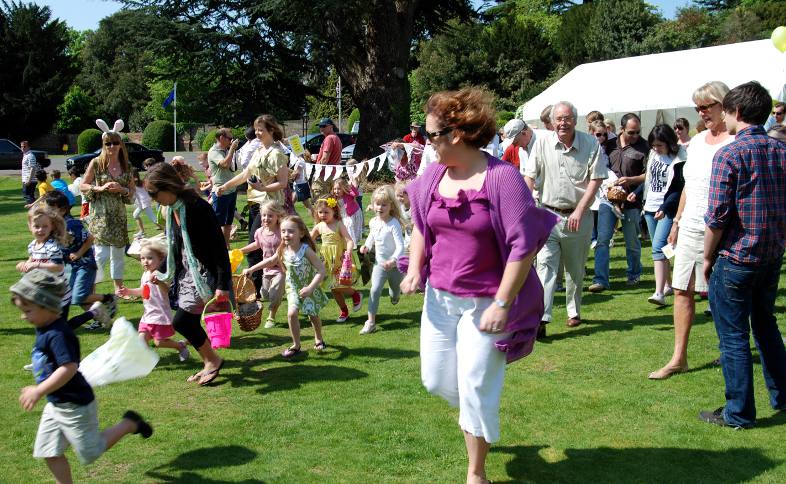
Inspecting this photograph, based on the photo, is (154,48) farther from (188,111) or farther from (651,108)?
(188,111)

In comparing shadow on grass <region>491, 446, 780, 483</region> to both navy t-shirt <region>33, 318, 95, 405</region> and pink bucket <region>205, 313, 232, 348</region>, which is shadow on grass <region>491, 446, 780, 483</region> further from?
pink bucket <region>205, 313, 232, 348</region>

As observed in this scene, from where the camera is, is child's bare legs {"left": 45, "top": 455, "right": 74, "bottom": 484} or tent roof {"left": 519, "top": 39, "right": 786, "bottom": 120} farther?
tent roof {"left": 519, "top": 39, "right": 786, "bottom": 120}

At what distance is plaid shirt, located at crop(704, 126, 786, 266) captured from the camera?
4.44 m

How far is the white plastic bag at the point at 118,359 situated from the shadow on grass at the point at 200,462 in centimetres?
59

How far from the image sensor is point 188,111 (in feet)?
199

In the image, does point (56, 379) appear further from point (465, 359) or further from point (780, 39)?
point (780, 39)

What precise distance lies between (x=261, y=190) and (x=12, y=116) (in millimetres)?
52808

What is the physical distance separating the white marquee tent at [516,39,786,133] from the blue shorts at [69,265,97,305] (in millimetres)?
14427

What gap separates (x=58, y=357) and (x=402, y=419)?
88.9 inches

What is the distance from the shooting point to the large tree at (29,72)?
54.6 meters

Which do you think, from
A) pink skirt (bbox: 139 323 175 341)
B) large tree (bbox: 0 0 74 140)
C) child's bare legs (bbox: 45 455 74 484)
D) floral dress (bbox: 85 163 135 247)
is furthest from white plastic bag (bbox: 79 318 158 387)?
large tree (bbox: 0 0 74 140)

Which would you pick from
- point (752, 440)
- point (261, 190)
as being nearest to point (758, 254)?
point (752, 440)

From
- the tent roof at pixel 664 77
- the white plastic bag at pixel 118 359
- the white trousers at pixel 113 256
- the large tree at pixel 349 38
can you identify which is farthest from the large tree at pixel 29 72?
the white plastic bag at pixel 118 359

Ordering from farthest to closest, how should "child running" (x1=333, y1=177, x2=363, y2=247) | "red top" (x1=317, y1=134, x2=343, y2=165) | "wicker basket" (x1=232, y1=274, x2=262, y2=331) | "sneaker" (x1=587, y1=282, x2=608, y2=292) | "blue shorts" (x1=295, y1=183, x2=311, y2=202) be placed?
"red top" (x1=317, y1=134, x2=343, y2=165)
"blue shorts" (x1=295, y1=183, x2=311, y2=202)
"child running" (x1=333, y1=177, x2=363, y2=247)
"sneaker" (x1=587, y1=282, x2=608, y2=292)
"wicker basket" (x1=232, y1=274, x2=262, y2=331)
